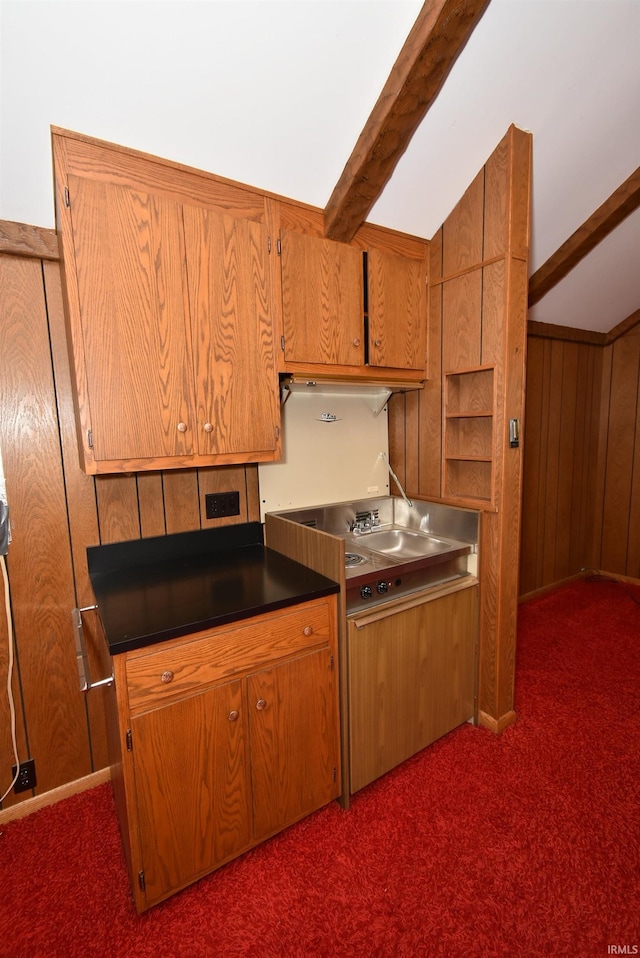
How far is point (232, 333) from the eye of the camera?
1.61 meters

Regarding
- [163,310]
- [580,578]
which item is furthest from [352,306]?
[580,578]

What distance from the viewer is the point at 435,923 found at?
129cm

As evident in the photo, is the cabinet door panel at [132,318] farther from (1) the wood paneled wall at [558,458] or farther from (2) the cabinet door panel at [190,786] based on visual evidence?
(1) the wood paneled wall at [558,458]

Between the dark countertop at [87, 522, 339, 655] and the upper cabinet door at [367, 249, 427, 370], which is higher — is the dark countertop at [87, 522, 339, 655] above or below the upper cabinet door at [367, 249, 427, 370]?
below

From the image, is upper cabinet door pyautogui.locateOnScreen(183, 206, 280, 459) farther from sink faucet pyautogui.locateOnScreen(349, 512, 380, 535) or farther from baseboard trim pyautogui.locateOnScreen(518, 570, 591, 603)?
baseboard trim pyautogui.locateOnScreen(518, 570, 591, 603)

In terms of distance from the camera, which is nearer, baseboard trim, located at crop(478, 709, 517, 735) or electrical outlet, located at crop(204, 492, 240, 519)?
electrical outlet, located at crop(204, 492, 240, 519)

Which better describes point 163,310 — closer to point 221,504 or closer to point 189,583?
point 221,504

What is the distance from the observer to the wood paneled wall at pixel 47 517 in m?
1.58

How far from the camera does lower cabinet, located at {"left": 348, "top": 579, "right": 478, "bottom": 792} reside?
1.66 m

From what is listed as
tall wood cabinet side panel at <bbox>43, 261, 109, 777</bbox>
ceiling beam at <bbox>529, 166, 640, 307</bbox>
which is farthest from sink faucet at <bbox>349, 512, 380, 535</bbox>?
ceiling beam at <bbox>529, 166, 640, 307</bbox>

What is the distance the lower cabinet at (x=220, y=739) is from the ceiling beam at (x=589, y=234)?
2.33 metres

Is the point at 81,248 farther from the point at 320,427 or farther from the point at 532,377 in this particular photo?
the point at 532,377

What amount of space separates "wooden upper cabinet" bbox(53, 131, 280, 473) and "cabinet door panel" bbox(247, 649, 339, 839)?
0.81 m

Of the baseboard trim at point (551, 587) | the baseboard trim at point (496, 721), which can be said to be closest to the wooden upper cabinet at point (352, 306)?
the baseboard trim at point (496, 721)
